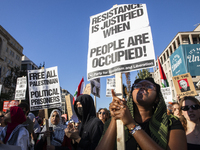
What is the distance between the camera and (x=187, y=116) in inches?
106

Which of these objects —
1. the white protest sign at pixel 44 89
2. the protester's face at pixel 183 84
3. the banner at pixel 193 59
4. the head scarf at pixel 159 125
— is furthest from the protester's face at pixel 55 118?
the banner at pixel 193 59

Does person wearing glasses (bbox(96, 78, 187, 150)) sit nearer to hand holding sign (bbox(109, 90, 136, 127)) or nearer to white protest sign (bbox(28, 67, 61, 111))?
hand holding sign (bbox(109, 90, 136, 127))

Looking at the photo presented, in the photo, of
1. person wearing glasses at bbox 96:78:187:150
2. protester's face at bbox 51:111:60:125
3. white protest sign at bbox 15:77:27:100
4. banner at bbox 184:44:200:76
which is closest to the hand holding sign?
person wearing glasses at bbox 96:78:187:150

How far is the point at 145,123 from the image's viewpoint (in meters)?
1.63

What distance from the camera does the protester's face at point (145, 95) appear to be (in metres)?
1.64

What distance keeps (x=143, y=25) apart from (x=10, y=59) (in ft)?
174

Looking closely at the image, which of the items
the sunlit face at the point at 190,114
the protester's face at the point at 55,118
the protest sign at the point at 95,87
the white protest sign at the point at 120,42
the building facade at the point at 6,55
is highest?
the building facade at the point at 6,55

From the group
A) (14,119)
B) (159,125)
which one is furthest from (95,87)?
(159,125)

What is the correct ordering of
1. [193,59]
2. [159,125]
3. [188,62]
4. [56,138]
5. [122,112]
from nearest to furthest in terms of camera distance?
[122,112] < [159,125] < [56,138] < [188,62] < [193,59]

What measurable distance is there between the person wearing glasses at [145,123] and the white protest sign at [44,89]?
3252mm

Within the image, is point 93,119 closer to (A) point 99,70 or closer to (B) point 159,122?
(A) point 99,70

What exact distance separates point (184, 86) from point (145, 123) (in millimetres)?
6739

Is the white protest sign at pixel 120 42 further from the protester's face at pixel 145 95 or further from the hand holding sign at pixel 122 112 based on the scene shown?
the hand holding sign at pixel 122 112

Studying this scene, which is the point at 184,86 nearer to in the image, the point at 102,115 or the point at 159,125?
the point at 102,115
